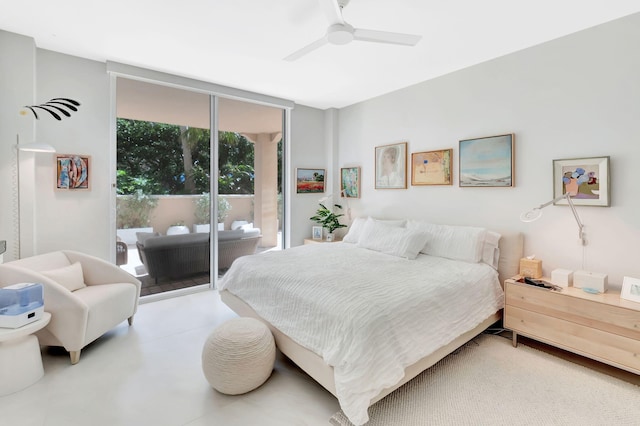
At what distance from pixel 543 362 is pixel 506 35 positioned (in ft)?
9.30

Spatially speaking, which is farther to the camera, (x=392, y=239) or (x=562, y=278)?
(x=392, y=239)

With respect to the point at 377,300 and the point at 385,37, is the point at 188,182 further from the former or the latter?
the point at 377,300

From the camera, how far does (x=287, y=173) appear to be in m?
5.00

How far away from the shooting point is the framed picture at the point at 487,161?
3201 mm

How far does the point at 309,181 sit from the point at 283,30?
2694mm

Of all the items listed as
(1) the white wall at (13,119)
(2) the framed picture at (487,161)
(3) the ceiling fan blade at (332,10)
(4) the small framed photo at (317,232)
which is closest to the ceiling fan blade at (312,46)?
(3) the ceiling fan blade at (332,10)

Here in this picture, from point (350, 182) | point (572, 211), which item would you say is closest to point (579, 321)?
point (572, 211)

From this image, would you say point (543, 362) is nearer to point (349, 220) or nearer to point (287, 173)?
point (349, 220)

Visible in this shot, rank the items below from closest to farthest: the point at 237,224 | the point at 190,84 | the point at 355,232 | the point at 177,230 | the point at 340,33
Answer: the point at 340,33
the point at 190,84
the point at 177,230
the point at 355,232
the point at 237,224

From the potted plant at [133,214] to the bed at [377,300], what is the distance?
4.82ft

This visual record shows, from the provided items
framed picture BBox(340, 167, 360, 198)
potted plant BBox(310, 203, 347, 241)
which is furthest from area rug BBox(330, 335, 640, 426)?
framed picture BBox(340, 167, 360, 198)

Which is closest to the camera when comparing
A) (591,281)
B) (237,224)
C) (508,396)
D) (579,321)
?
(508,396)

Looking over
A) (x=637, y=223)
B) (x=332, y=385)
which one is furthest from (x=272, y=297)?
(x=637, y=223)

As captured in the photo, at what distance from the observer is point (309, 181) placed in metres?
5.20
